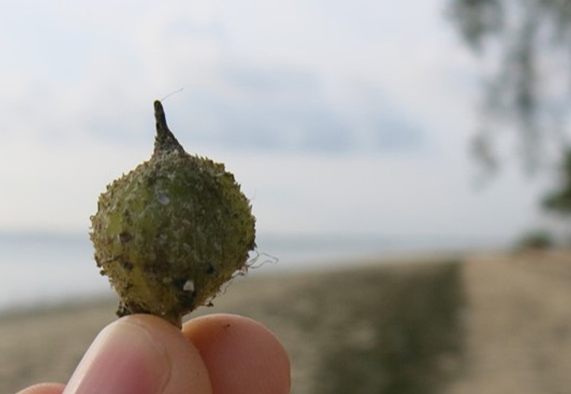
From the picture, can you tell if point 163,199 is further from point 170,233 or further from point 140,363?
point 140,363

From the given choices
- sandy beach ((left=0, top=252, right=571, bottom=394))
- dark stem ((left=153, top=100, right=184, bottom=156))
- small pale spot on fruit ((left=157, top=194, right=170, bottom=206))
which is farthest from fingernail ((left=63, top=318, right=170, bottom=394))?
sandy beach ((left=0, top=252, right=571, bottom=394))

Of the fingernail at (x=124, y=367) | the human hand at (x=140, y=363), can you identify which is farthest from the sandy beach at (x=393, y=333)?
the fingernail at (x=124, y=367)

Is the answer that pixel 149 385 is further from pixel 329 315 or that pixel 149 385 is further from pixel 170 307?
pixel 329 315

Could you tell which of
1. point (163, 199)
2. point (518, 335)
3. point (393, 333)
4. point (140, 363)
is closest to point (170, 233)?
point (163, 199)

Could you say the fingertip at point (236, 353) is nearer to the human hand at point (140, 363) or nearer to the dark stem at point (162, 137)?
the human hand at point (140, 363)

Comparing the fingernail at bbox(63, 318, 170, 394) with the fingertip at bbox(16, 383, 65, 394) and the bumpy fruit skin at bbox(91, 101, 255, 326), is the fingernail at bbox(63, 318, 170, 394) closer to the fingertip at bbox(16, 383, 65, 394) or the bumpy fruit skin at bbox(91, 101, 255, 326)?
the bumpy fruit skin at bbox(91, 101, 255, 326)

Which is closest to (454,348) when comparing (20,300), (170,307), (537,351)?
(537,351)
